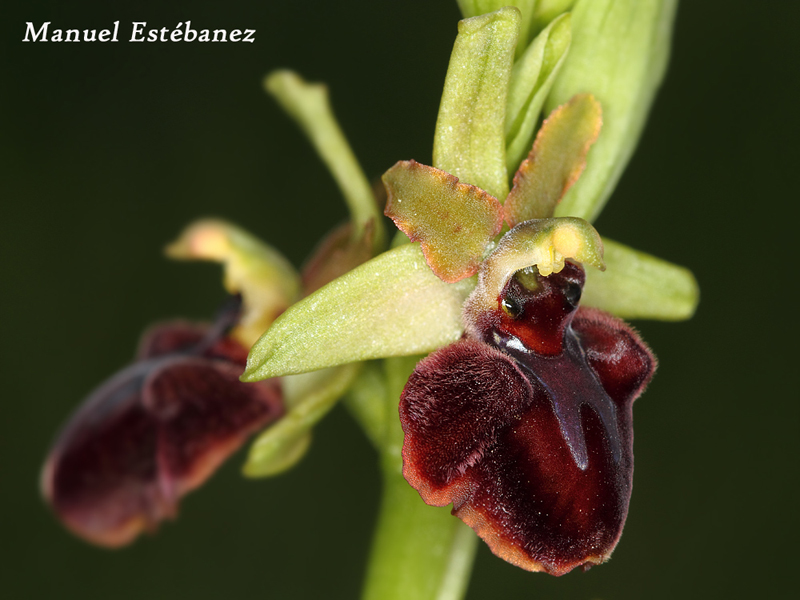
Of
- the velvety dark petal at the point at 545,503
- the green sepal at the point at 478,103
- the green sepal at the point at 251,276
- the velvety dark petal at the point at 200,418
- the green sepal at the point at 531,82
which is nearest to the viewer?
the velvety dark petal at the point at 545,503

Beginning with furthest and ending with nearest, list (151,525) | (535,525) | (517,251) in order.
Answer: (151,525) < (517,251) < (535,525)

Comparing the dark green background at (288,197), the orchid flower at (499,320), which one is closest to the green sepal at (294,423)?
the orchid flower at (499,320)

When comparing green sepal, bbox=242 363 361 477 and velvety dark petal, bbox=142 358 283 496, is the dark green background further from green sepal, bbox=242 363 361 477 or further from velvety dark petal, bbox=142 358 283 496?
green sepal, bbox=242 363 361 477

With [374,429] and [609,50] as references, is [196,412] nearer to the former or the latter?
[374,429]

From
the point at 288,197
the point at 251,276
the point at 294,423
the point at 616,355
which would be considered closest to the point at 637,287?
the point at 616,355

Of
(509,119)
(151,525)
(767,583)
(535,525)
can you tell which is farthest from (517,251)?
(767,583)

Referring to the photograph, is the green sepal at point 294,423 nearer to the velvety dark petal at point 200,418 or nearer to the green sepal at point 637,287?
the velvety dark petal at point 200,418

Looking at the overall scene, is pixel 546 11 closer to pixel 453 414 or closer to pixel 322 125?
pixel 322 125
